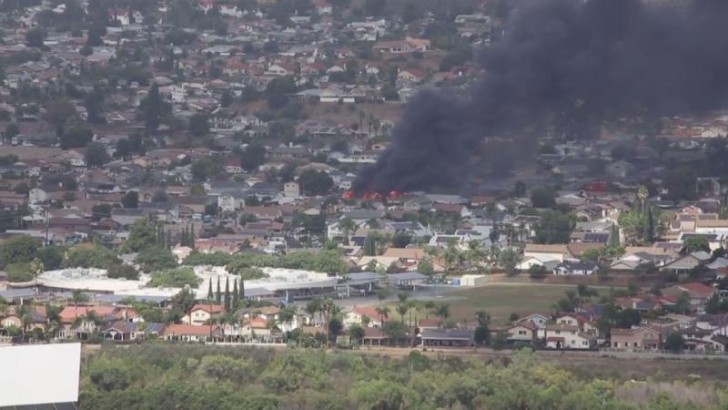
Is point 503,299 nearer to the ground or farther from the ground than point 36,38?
nearer to the ground

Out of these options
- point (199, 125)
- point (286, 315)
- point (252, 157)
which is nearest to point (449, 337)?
point (286, 315)

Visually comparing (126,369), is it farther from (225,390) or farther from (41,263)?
(41,263)

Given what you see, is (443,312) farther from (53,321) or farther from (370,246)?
(370,246)

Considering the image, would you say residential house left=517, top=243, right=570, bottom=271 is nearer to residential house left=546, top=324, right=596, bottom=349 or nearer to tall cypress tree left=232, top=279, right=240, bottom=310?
tall cypress tree left=232, top=279, right=240, bottom=310

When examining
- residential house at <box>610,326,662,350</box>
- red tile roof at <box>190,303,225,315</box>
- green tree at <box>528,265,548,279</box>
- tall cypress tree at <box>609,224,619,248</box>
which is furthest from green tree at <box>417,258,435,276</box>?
residential house at <box>610,326,662,350</box>

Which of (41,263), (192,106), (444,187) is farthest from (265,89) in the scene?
(41,263)
